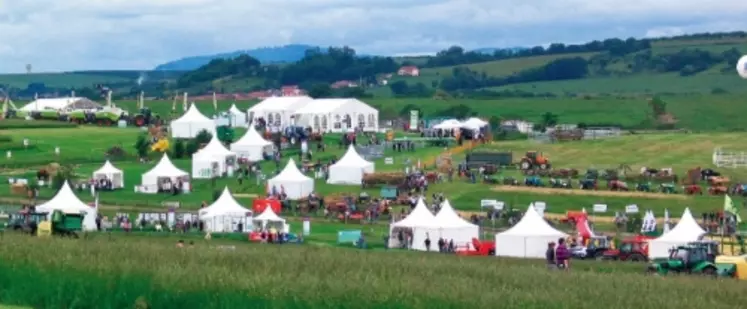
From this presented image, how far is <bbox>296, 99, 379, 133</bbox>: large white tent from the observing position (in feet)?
294

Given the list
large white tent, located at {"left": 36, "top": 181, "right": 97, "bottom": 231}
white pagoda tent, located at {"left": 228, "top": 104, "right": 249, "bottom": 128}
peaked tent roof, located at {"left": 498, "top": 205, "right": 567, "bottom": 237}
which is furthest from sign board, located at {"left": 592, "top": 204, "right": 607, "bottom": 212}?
white pagoda tent, located at {"left": 228, "top": 104, "right": 249, "bottom": 128}

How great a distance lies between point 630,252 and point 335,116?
53.4 meters

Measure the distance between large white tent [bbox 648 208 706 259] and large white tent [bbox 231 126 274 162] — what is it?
1315 inches

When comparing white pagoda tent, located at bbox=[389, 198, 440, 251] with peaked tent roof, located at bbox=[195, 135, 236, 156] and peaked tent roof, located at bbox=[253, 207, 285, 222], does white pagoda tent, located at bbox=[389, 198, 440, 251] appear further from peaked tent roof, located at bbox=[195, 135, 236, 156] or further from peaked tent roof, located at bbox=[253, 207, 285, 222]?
peaked tent roof, located at bbox=[195, 135, 236, 156]

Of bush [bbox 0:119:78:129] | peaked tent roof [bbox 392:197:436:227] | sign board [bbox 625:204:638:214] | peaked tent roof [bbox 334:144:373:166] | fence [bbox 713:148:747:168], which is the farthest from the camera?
bush [bbox 0:119:78:129]

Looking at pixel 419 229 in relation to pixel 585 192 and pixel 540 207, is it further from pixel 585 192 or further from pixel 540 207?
pixel 585 192

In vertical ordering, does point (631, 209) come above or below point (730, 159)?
below

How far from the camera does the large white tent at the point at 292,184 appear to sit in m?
56.1

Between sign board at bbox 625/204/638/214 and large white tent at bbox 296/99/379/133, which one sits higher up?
large white tent at bbox 296/99/379/133

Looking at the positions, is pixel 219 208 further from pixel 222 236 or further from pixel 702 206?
pixel 702 206

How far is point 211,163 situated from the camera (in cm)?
6350

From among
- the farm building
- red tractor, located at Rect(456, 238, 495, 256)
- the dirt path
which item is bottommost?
red tractor, located at Rect(456, 238, 495, 256)

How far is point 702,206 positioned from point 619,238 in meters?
8.52

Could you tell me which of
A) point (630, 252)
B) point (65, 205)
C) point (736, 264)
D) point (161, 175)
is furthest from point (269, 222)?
point (736, 264)
